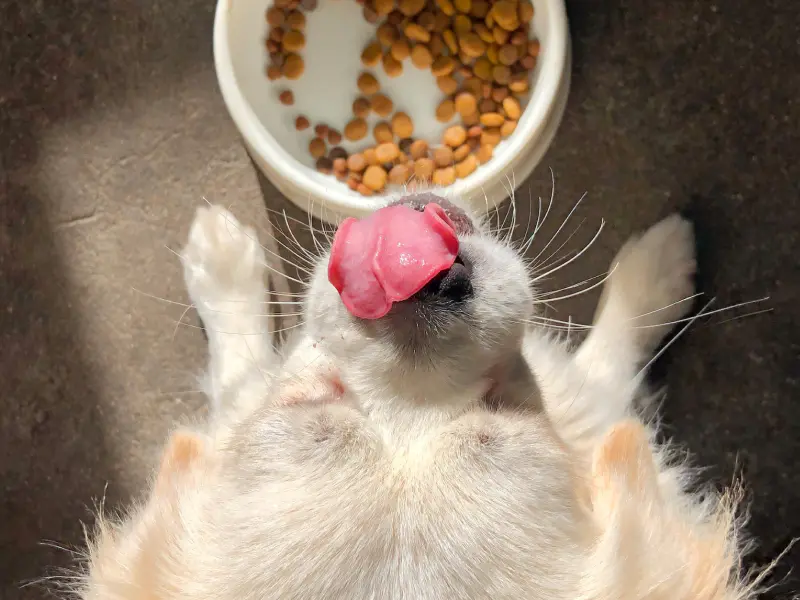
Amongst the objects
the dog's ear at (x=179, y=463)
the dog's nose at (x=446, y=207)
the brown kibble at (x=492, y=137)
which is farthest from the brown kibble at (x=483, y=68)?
the dog's ear at (x=179, y=463)

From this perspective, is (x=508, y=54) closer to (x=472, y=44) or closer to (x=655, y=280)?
(x=472, y=44)

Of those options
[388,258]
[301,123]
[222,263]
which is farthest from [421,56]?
[388,258]

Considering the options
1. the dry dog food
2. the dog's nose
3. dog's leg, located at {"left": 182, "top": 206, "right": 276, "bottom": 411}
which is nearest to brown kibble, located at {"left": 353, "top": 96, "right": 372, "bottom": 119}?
the dry dog food

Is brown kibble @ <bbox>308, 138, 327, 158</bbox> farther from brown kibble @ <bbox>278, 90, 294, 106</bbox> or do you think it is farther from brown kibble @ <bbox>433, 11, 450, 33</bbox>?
brown kibble @ <bbox>433, 11, 450, 33</bbox>

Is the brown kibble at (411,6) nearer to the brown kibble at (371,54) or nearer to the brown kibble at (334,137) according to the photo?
the brown kibble at (371,54)

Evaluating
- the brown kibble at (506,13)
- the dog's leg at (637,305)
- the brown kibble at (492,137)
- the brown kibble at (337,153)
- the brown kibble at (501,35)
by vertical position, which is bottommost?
the dog's leg at (637,305)

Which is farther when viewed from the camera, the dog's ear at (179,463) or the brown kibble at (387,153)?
the brown kibble at (387,153)
